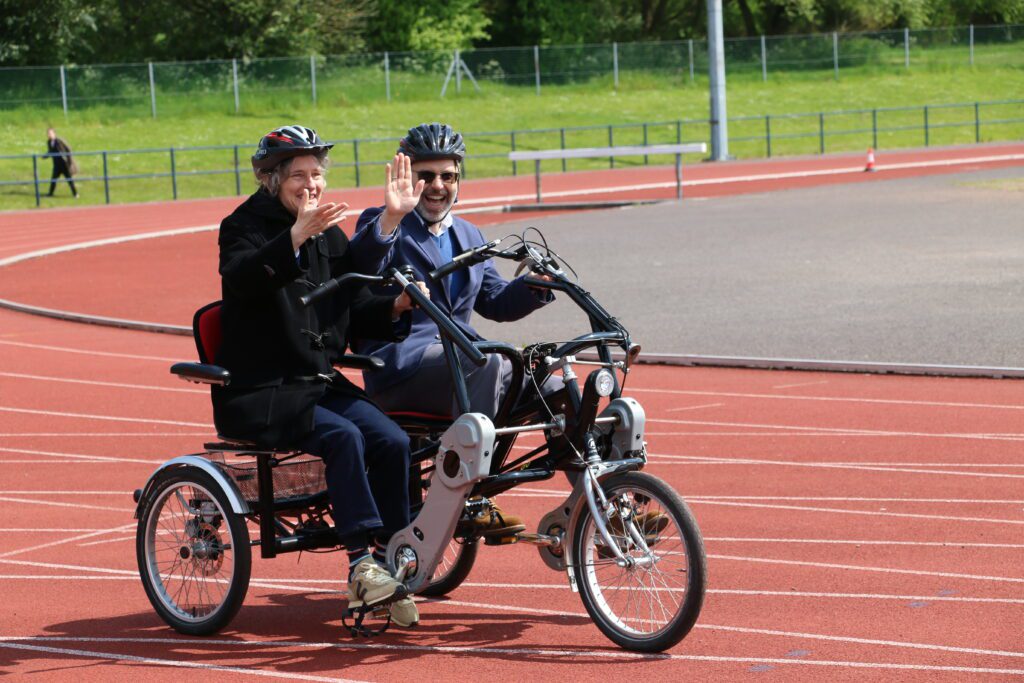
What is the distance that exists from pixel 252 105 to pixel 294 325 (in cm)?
4298

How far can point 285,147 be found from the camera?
549cm

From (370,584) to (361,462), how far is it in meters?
0.38

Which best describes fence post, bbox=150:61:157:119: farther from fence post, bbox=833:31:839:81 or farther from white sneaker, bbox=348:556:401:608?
white sneaker, bbox=348:556:401:608

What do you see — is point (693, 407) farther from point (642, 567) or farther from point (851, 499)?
point (642, 567)

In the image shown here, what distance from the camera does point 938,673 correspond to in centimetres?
485

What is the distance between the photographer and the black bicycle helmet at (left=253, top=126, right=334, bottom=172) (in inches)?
216

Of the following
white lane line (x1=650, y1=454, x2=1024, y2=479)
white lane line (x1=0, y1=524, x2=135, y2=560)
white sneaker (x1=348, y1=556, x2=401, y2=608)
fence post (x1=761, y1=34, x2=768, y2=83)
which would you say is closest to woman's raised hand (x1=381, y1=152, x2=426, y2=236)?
white sneaker (x1=348, y1=556, x2=401, y2=608)

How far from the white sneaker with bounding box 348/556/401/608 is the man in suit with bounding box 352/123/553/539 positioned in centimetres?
36

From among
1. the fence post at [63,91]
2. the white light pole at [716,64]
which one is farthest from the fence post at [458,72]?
the white light pole at [716,64]

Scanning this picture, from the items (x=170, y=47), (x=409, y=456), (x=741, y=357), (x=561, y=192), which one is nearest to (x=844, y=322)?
(x=741, y=357)

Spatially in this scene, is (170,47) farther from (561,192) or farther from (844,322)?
(844,322)

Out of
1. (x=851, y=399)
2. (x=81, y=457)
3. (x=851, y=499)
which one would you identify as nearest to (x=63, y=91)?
Result: (x=81, y=457)

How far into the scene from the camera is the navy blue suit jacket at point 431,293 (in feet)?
19.0

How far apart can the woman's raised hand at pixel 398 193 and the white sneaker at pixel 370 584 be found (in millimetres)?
1122
